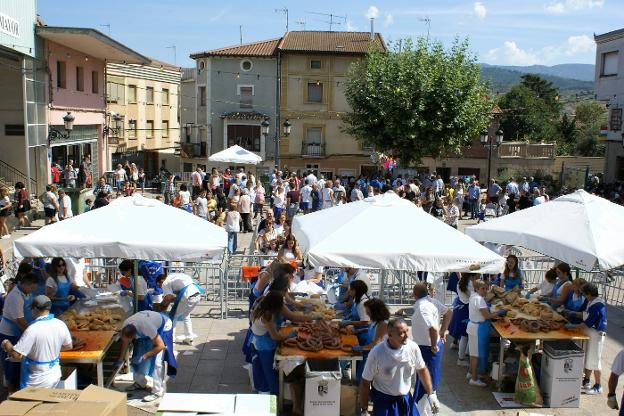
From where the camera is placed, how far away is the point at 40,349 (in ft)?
20.8

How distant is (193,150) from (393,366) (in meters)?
37.9

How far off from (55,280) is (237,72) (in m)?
33.0

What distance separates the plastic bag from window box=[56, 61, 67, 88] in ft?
69.9

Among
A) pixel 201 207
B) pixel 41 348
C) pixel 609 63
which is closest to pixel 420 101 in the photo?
pixel 609 63

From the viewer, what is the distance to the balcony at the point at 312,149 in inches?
1581

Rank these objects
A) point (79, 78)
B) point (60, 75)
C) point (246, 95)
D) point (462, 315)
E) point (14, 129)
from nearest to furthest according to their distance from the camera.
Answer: point (462, 315), point (14, 129), point (60, 75), point (79, 78), point (246, 95)

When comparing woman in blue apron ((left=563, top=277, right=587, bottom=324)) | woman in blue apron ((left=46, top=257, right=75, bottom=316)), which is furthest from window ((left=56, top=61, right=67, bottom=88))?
woman in blue apron ((left=563, top=277, right=587, bottom=324))

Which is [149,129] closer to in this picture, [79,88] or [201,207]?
[79,88]

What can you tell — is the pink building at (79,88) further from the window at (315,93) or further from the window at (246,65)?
the window at (315,93)

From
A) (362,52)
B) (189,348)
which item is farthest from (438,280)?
(362,52)

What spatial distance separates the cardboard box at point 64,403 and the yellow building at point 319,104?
115ft

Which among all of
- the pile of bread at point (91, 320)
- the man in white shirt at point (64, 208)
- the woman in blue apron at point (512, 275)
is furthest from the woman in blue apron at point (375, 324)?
the man in white shirt at point (64, 208)

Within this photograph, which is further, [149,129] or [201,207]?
[149,129]

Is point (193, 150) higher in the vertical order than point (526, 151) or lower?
lower
